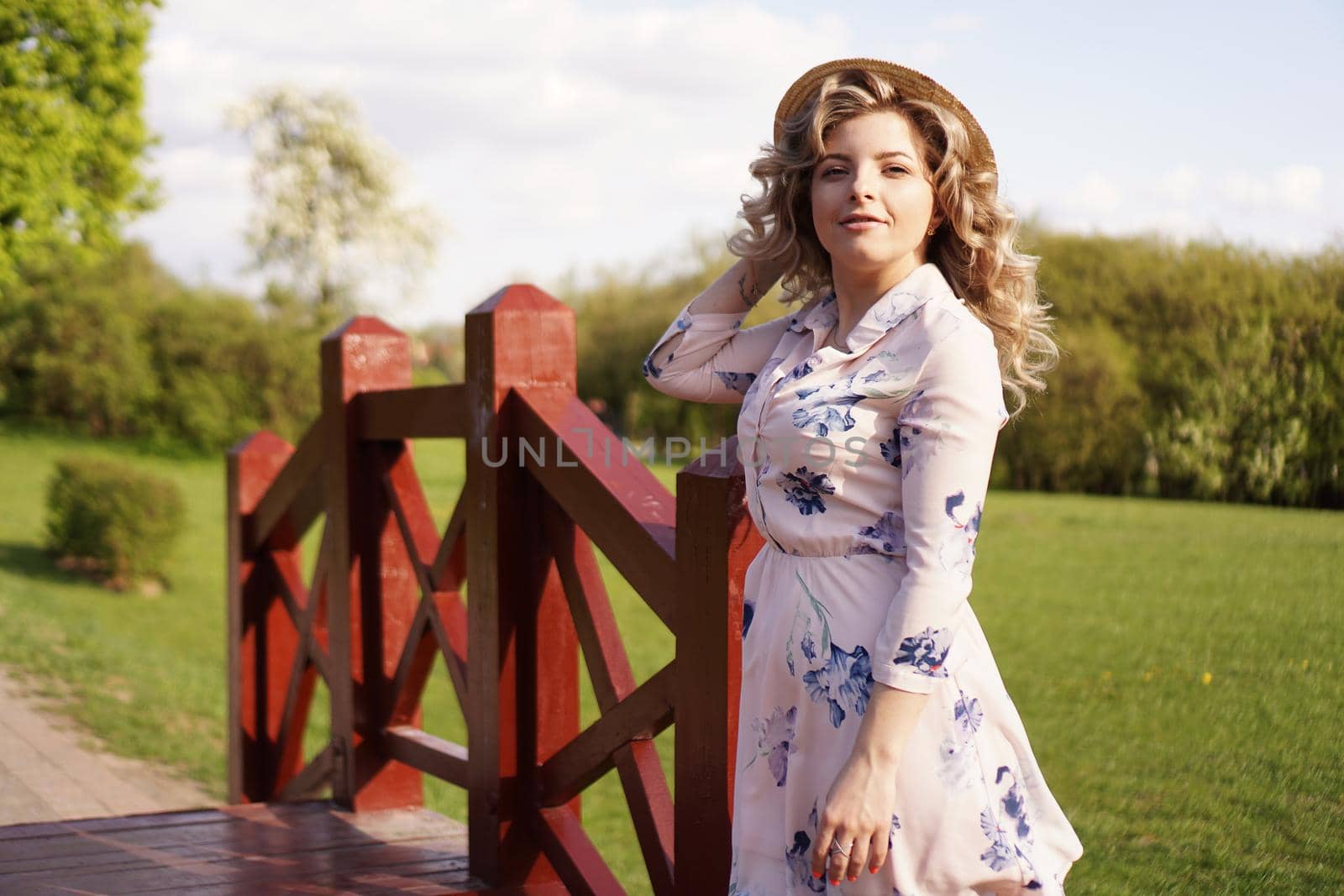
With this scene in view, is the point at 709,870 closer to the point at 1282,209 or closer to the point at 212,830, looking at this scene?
the point at 212,830

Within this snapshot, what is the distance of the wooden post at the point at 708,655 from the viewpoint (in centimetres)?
205

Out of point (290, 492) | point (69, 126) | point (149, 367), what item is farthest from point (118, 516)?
point (149, 367)

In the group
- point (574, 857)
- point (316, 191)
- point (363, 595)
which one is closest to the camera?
point (574, 857)

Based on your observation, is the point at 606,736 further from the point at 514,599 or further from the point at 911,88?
the point at 911,88

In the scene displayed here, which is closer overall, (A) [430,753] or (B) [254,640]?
(A) [430,753]

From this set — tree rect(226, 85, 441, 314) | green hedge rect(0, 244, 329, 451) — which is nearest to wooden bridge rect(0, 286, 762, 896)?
green hedge rect(0, 244, 329, 451)

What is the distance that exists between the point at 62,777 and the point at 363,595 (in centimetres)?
254

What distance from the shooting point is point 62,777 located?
5.38 m

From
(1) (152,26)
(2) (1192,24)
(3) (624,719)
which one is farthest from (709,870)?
(1) (152,26)

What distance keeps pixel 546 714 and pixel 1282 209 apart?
2.35 meters

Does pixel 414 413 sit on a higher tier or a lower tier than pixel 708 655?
higher

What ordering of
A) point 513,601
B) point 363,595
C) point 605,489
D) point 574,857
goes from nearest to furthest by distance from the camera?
point 605,489, point 574,857, point 513,601, point 363,595

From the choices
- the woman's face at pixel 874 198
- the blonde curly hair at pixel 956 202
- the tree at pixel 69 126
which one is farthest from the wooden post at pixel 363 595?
the tree at pixel 69 126

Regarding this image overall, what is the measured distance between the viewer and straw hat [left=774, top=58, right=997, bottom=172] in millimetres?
1773
